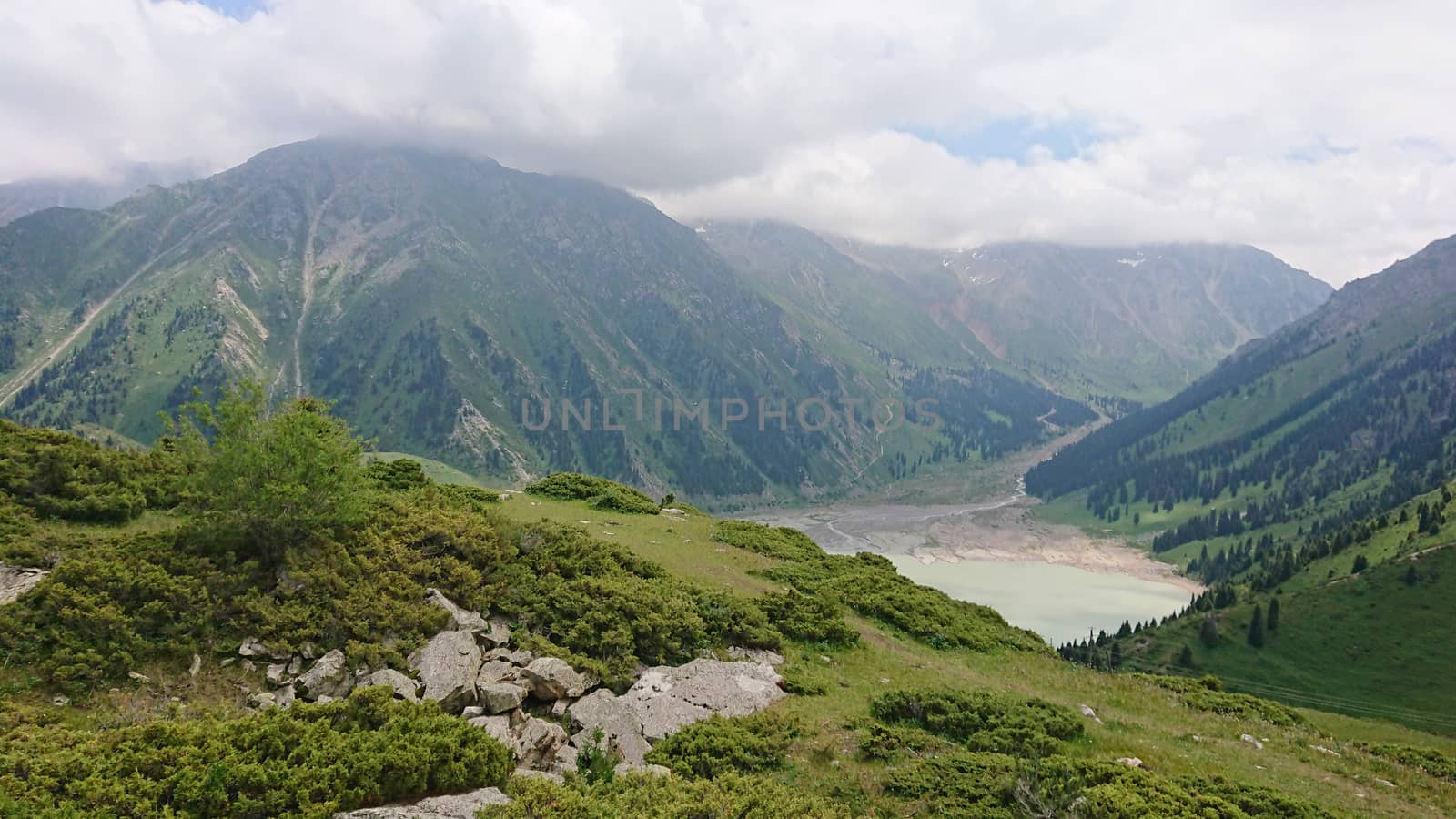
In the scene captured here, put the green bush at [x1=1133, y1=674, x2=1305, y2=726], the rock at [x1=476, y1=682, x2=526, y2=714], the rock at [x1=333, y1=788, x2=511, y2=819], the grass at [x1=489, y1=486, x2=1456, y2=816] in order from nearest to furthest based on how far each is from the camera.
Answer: the rock at [x1=333, y1=788, x2=511, y2=819]
the grass at [x1=489, y1=486, x2=1456, y2=816]
the rock at [x1=476, y1=682, x2=526, y2=714]
the green bush at [x1=1133, y1=674, x2=1305, y2=726]

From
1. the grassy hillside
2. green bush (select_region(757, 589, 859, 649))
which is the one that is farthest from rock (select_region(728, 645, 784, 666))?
green bush (select_region(757, 589, 859, 649))

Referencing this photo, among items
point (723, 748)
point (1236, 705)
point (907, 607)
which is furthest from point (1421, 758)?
point (723, 748)

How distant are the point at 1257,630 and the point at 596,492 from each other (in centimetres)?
11336

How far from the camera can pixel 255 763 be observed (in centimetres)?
1196

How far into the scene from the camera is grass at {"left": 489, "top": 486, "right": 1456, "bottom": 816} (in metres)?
17.8

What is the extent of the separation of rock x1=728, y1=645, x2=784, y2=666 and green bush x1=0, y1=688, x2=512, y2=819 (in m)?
11.4

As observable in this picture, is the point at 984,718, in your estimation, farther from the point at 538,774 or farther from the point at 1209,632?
the point at 1209,632

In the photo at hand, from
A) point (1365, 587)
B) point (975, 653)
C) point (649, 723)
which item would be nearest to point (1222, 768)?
point (975, 653)

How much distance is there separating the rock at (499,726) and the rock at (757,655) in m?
8.74

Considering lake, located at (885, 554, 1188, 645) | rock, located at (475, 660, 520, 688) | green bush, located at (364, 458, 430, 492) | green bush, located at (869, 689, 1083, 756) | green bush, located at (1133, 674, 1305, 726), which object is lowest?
lake, located at (885, 554, 1188, 645)

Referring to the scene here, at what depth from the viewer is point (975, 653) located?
30750 mm

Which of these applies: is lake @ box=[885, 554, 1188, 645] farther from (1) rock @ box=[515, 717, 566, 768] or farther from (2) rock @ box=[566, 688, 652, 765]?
(1) rock @ box=[515, 717, 566, 768]

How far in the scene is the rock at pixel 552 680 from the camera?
19.6 metres

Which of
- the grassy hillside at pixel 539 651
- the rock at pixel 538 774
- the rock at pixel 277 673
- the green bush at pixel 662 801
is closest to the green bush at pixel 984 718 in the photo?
the grassy hillside at pixel 539 651
